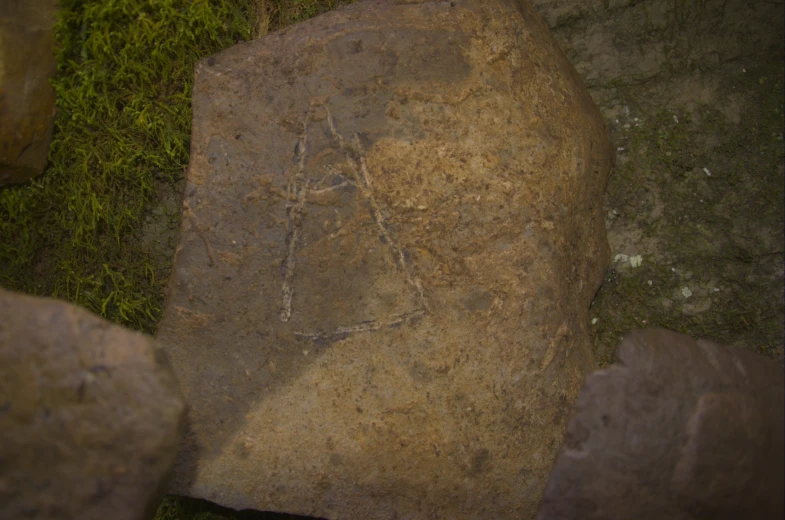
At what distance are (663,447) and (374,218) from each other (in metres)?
0.97

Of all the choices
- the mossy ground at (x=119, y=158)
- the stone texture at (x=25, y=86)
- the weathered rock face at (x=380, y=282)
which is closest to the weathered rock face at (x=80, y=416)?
the weathered rock face at (x=380, y=282)

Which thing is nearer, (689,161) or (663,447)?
(663,447)

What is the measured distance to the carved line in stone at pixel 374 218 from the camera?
1.92m

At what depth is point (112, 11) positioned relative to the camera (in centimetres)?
227

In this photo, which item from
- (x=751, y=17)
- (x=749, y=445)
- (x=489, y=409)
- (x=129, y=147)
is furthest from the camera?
(x=129, y=147)

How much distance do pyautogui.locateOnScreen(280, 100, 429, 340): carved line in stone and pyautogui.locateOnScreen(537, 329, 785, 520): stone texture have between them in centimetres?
57

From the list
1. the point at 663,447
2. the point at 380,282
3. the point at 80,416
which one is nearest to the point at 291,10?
the point at 380,282

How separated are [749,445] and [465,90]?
1214 millimetres

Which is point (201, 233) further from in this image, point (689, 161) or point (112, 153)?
point (689, 161)

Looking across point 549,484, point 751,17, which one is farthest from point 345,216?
point 751,17

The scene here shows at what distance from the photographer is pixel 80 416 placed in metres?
1.49

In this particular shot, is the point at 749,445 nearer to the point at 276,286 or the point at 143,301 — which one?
the point at 276,286

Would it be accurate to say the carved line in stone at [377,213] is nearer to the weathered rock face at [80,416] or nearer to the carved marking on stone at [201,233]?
the carved marking on stone at [201,233]

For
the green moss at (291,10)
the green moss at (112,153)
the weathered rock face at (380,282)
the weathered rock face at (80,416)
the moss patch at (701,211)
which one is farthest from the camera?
the green moss at (291,10)
